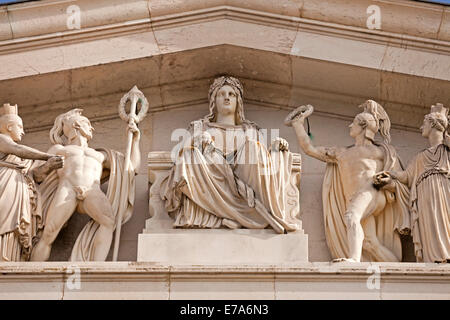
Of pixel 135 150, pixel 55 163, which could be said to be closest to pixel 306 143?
pixel 135 150

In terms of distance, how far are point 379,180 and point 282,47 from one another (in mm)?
1803

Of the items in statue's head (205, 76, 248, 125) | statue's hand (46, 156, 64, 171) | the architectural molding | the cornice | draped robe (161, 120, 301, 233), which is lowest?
the architectural molding

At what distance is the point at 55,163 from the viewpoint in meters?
13.4

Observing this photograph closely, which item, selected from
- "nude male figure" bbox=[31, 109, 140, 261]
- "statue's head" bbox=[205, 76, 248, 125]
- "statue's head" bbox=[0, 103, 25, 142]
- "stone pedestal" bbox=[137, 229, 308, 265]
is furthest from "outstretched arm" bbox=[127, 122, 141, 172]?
"statue's head" bbox=[0, 103, 25, 142]

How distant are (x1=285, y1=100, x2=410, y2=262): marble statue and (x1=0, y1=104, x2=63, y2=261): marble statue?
2382 mm

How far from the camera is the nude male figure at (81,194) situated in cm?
1323

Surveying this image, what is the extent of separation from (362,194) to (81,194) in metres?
2.48

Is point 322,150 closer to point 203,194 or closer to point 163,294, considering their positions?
point 203,194


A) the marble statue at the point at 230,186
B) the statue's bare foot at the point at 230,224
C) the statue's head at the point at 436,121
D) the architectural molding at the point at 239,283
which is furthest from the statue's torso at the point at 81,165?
the statue's head at the point at 436,121

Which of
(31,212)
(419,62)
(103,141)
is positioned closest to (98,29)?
(103,141)

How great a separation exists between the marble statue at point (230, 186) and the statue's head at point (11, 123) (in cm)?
145

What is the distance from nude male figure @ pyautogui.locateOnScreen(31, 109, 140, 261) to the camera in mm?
13234

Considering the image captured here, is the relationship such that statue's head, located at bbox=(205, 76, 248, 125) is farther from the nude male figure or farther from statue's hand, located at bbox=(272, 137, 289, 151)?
the nude male figure

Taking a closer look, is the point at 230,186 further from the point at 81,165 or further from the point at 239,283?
the point at 81,165
